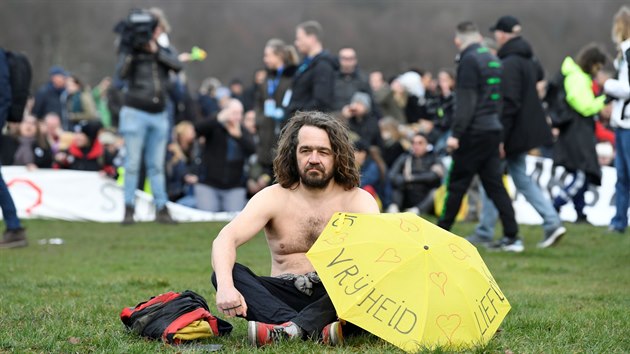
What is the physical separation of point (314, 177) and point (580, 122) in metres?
9.31

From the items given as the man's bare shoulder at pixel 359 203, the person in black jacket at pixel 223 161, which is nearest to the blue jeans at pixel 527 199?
the person in black jacket at pixel 223 161

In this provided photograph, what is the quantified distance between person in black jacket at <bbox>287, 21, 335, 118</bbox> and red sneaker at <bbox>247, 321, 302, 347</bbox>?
7313 mm

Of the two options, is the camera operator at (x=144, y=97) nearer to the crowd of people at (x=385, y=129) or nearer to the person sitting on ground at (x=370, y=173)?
the crowd of people at (x=385, y=129)

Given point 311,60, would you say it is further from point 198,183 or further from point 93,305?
point 93,305

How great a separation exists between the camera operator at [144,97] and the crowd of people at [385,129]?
0.02 meters

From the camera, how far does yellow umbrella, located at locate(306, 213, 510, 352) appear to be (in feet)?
17.9

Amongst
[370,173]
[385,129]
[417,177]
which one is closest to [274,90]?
[370,173]

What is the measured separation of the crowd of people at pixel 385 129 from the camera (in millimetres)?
11531

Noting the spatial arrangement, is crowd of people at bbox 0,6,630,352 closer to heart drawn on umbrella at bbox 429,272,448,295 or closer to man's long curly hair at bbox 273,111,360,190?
man's long curly hair at bbox 273,111,360,190

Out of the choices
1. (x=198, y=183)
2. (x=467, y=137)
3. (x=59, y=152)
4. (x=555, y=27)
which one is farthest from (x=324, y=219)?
(x=555, y=27)

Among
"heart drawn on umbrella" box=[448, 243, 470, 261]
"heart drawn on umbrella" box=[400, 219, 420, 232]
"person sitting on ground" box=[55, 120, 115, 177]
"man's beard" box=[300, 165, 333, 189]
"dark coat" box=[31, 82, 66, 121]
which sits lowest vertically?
"person sitting on ground" box=[55, 120, 115, 177]

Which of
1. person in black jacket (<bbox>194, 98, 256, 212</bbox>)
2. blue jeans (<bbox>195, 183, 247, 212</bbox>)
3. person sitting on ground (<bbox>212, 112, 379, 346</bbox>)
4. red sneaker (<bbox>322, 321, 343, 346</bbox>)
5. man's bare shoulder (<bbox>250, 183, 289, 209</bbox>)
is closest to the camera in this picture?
red sneaker (<bbox>322, 321, 343, 346</bbox>)

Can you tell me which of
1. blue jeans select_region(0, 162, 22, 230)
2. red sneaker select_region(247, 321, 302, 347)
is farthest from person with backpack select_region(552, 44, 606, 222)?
red sneaker select_region(247, 321, 302, 347)

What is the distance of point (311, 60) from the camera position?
13.2 meters
